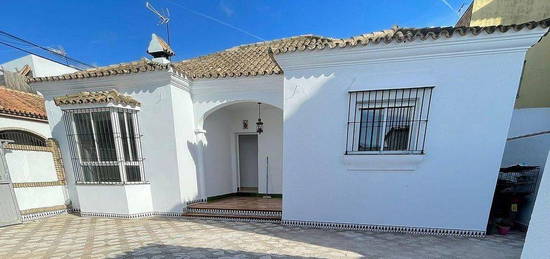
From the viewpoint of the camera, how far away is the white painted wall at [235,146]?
652 cm

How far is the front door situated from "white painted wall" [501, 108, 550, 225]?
22.3ft

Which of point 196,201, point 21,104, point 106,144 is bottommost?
point 196,201

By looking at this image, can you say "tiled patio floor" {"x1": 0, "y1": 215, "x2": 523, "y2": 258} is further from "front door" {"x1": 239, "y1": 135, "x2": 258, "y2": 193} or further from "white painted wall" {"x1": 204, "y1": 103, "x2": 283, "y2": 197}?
"front door" {"x1": 239, "y1": 135, "x2": 258, "y2": 193}

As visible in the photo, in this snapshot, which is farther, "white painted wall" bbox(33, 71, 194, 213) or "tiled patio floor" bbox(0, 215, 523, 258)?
"white painted wall" bbox(33, 71, 194, 213)

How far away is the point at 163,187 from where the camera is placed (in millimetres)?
5391

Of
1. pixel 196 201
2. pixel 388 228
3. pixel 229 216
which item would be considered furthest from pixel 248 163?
pixel 388 228

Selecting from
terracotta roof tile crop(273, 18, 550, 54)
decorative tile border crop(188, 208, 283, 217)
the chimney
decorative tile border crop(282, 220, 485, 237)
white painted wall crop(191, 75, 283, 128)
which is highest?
the chimney

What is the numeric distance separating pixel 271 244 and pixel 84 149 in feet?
19.1

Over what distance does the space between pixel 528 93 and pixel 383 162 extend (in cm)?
667

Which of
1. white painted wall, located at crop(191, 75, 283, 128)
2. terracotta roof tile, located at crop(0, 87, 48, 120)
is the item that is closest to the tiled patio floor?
white painted wall, located at crop(191, 75, 283, 128)

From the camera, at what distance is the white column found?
19.3 ft

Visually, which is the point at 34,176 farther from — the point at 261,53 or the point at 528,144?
the point at 528,144

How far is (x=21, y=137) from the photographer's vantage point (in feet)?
24.3

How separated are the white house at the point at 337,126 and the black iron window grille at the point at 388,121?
0.07ft
